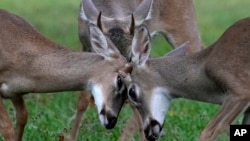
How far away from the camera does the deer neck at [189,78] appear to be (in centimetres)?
955

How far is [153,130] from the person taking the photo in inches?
385

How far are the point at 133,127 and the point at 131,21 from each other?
109cm

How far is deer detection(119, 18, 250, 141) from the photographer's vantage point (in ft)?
29.8

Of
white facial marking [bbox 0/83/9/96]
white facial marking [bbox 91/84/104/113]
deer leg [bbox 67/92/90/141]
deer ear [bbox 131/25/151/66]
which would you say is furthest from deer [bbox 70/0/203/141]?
white facial marking [bbox 0/83/9/96]

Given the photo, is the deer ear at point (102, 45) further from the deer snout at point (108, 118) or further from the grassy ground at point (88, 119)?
the grassy ground at point (88, 119)

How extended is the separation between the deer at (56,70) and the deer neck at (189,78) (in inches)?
16.4

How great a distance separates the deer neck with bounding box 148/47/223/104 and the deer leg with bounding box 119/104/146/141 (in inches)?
30.3

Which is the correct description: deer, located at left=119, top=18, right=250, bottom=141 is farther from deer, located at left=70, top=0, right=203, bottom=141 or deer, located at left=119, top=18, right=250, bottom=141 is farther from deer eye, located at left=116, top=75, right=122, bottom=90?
deer, located at left=70, top=0, right=203, bottom=141

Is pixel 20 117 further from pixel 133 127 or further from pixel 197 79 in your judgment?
pixel 197 79

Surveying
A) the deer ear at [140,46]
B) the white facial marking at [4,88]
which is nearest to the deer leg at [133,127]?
the deer ear at [140,46]

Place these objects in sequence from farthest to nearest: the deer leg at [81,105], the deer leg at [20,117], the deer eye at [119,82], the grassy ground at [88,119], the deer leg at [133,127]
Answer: the deer leg at [81,105], the grassy ground at [88,119], the deer leg at [133,127], the deer leg at [20,117], the deer eye at [119,82]

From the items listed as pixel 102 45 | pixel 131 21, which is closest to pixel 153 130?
pixel 102 45

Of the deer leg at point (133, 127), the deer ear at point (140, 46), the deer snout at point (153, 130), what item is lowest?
the deer leg at point (133, 127)

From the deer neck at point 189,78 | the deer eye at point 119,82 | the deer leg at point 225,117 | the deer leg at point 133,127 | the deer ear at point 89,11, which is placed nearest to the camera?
the deer leg at point 225,117
